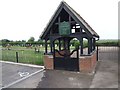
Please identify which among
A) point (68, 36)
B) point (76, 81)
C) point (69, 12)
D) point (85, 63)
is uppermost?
point (69, 12)

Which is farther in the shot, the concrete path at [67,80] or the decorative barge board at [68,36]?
the decorative barge board at [68,36]

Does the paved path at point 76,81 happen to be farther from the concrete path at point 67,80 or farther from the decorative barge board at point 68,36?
the decorative barge board at point 68,36

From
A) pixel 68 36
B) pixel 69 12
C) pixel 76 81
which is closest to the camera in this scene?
pixel 76 81

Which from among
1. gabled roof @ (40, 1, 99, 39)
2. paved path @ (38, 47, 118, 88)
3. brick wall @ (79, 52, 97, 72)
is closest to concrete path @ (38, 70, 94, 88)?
paved path @ (38, 47, 118, 88)

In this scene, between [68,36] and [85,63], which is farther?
[68,36]

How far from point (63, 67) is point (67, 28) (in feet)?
9.93

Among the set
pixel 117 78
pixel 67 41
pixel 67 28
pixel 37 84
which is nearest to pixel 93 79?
pixel 117 78

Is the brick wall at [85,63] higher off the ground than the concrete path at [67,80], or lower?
higher

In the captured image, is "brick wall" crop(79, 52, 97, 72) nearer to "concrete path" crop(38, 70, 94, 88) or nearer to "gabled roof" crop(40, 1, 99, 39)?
"concrete path" crop(38, 70, 94, 88)

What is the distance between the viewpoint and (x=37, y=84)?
33.5 feet

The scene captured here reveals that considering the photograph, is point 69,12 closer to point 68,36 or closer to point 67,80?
point 68,36

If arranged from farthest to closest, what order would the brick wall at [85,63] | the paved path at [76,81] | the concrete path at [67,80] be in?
the brick wall at [85,63] < the concrete path at [67,80] < the paved path at [76,81]

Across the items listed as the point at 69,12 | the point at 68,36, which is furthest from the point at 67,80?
the point at 69,12

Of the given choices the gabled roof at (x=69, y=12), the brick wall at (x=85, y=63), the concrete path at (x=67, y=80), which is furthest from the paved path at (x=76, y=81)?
the gabled roof at (x=69, y=12)
